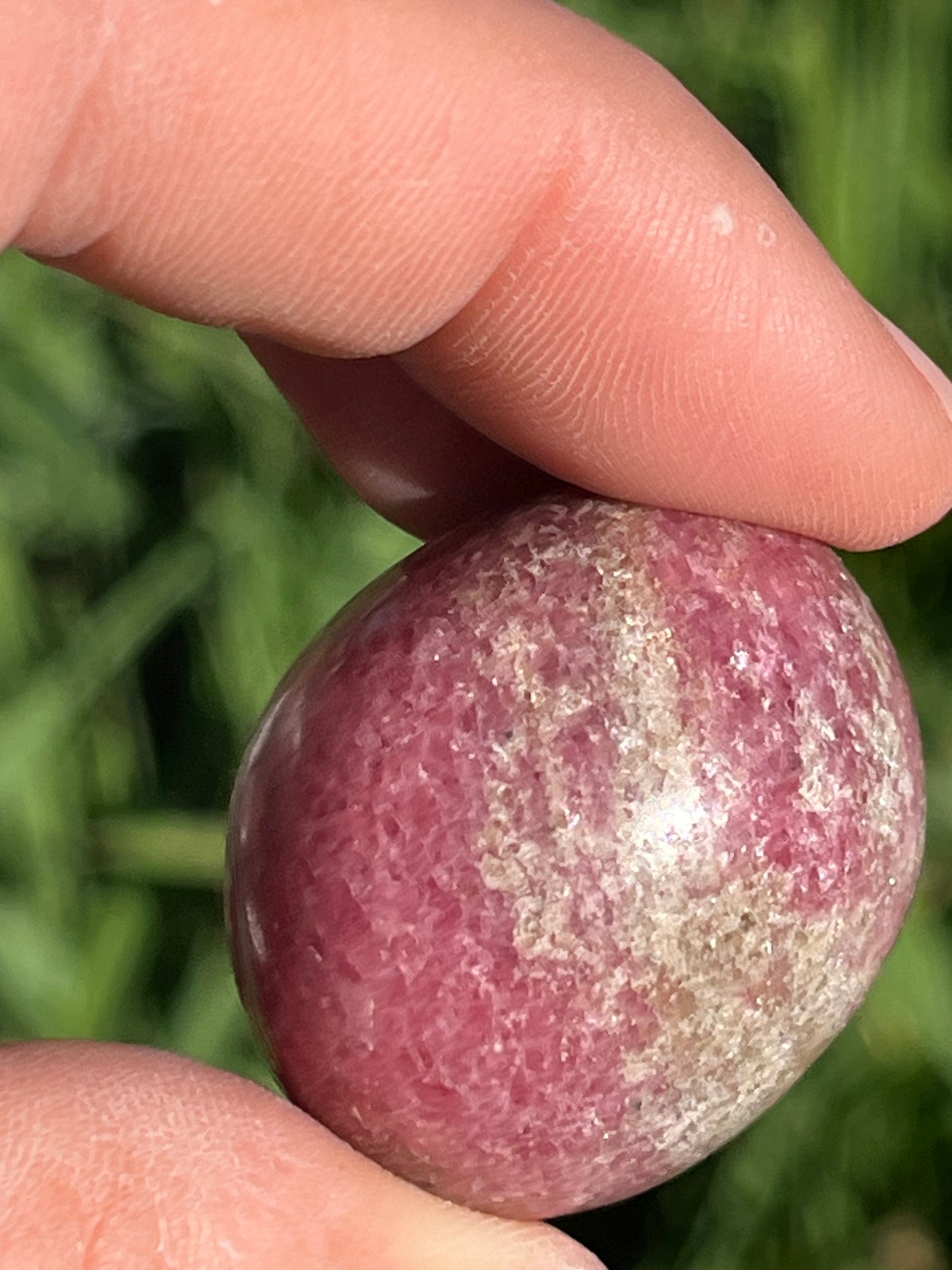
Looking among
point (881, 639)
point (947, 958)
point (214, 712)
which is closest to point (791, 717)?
point (881, 639)

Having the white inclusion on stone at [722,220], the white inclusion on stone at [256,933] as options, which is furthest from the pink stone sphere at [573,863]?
the white inclusion on stone at [722,220]

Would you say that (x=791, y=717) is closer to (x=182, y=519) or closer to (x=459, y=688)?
(x=459, y=688)

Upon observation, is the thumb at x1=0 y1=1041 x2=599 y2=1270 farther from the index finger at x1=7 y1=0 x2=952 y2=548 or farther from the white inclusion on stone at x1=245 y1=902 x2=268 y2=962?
the index finger at x1=7 y1=0 x2=952 y2=548

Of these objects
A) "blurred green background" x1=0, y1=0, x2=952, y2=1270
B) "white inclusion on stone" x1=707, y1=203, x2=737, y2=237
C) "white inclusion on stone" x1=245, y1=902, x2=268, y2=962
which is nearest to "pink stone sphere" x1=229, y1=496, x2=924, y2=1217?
"white inclusion on stone" x1=245, y1=902, x2=268, y2=962

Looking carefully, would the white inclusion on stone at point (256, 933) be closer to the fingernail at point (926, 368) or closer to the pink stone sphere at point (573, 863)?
the pink stone sphere at point (573, 863)

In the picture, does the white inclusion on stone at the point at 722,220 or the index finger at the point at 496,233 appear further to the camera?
the white inclusion on stone at the point at 722,220

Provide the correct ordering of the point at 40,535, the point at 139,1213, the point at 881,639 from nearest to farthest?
the point at 139,1213, the point at 881,639, the point at 40,535
